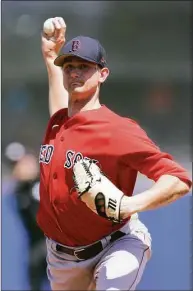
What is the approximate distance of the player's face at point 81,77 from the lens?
331cm

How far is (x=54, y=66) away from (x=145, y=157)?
3.40 feet

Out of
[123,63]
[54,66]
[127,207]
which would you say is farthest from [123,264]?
[123,63]

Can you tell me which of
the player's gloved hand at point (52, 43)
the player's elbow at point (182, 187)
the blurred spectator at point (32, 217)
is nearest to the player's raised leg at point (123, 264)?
the player's elbow at point (182, 187)

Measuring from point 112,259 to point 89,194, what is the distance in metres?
0.41

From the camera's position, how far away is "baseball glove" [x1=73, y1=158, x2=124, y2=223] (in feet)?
9.72

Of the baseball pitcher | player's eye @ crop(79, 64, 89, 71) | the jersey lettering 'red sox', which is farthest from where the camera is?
the jersey lettering 'red sox'

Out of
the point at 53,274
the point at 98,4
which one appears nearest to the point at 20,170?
the point at 53,274

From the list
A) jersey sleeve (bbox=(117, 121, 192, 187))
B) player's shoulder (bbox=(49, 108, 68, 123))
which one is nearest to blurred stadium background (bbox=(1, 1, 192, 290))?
player's shoulder (bbox=(49, 108, 68, 123))

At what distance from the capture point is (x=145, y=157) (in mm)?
3115

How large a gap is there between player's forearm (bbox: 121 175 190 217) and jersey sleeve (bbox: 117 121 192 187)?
0.03 metres

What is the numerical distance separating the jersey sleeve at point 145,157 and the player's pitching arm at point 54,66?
693 millimetres

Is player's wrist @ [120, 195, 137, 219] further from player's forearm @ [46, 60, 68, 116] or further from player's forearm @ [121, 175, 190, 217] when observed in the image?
player's forearm @ [46, 60, 68, 116]

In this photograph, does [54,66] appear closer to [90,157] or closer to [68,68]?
[68,68]

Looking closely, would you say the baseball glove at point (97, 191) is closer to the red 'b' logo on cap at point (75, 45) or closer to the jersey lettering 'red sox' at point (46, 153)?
the jersey lettering 'red sox' at point (46, 153)
